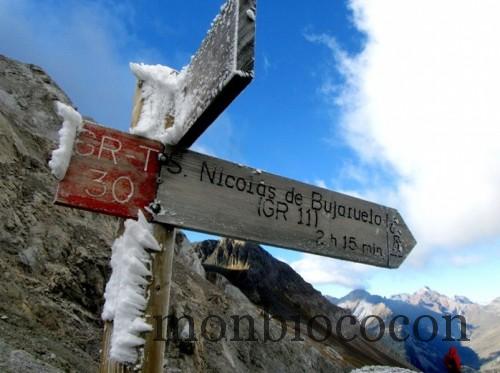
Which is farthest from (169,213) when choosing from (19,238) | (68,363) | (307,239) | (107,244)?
(107,244)

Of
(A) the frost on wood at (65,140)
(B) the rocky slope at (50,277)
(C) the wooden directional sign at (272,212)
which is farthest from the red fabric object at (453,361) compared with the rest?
(B) the rocky slope at (50,277)

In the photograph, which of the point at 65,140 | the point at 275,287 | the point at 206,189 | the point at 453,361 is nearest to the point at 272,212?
the point at 206,189

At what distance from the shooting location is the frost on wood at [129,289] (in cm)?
159

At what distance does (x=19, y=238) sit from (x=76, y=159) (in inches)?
448

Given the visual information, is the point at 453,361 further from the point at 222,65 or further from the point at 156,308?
the point at 222,65

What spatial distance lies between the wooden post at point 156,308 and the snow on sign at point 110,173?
0.46 feet

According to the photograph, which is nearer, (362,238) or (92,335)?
(362,238)

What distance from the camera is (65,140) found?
1706 mm

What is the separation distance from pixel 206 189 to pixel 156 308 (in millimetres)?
604

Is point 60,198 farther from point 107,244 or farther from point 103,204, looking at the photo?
point 107,244

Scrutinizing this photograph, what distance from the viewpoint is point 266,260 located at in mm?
51656

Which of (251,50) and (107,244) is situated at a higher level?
(107,244)

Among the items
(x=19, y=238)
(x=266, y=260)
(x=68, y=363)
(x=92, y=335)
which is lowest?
(x=68, y=363)

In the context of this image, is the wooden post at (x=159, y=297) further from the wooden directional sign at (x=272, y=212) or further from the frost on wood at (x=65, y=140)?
the frost on wood at (x=65, y=140)
